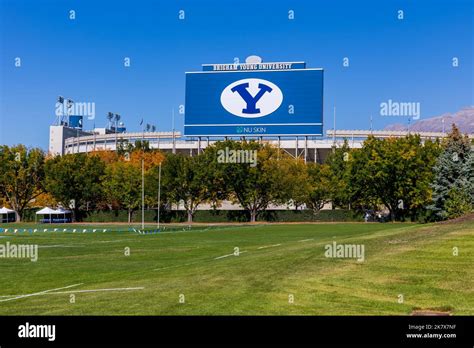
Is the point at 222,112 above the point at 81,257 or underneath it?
above

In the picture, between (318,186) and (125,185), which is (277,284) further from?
(125,185)

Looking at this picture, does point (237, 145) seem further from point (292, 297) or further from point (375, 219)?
point (292, 297)

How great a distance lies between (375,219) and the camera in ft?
318

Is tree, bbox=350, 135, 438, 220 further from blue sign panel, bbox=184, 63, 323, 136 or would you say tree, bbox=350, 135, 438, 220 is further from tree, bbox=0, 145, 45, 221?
tree, bbox=0, 145, 45, 221

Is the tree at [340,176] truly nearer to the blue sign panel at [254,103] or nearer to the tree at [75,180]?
the blue sign panel at [254,103]

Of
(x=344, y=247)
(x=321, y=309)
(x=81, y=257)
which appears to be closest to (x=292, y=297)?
(x=321, y=309)

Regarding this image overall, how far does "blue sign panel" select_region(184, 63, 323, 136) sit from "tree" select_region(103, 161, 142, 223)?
17.9m

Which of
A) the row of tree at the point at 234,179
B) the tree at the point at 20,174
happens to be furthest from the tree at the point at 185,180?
the tree at the point at 20,174

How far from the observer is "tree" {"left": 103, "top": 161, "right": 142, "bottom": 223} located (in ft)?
343

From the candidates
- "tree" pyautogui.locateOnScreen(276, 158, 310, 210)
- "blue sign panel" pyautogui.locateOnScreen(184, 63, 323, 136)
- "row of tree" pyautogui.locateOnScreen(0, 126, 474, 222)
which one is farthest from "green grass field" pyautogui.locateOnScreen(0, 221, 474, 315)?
"tree" pyautogui.locateOnScreen(276, 158, 310, 210)

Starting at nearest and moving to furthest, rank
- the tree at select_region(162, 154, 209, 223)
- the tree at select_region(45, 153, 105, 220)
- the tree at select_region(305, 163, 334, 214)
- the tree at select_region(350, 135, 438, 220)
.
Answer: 1. the tree at select_region(350, 135, 438, 220)
2. the tree at select_region(162, 154, 209, 223)
3. the tree at select_region(305, 163, 334, 214)
4. the tree at select_region(45, 153, 105, 220)

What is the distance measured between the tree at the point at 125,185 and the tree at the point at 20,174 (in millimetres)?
15973

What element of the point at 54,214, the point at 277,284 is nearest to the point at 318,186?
the point at 54,214

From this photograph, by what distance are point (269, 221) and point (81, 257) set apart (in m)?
70.1
